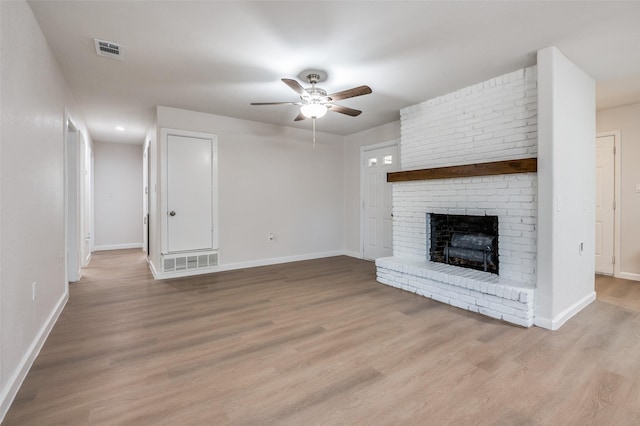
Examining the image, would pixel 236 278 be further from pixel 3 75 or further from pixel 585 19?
pixel 585 19

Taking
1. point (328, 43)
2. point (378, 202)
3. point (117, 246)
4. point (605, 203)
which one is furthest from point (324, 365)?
point (117, 246)

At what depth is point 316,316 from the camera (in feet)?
9.99

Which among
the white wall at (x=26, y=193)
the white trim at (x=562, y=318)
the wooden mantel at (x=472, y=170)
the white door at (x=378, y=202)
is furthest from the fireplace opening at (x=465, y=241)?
the white wall at (x=26, y=193)

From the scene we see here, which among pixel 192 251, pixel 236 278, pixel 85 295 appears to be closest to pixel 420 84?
pixel 236 278

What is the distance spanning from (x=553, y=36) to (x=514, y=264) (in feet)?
6.92

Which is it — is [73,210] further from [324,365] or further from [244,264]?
[324,365]

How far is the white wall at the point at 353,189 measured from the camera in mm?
6039

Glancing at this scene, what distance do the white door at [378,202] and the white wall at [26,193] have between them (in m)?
4.55

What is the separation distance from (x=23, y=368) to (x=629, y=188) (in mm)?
6820

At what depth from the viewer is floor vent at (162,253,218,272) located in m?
4.53

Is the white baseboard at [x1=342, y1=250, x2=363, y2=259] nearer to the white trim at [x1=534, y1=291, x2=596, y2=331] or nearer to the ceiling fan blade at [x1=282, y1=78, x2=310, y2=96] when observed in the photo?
the white trim at [x1=534, y1=291, x2=596, y2=331]

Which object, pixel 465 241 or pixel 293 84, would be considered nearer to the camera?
pixel 293 84

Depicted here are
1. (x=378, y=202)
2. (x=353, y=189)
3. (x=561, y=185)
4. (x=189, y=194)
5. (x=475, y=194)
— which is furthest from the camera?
(x=353, y=189)

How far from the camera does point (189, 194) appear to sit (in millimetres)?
4672
